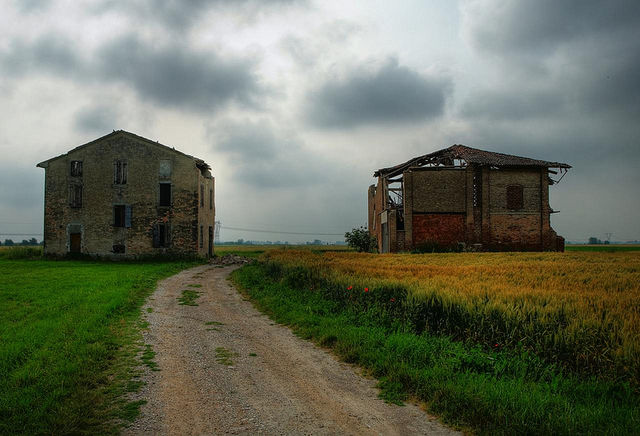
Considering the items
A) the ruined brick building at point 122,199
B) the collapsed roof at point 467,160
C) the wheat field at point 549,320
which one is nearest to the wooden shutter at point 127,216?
the ruined brick building at point 122,199

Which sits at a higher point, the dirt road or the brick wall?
the brick wall

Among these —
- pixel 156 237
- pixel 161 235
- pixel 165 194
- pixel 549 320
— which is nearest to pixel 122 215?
pixel 156 237

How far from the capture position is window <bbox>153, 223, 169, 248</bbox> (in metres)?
33.6

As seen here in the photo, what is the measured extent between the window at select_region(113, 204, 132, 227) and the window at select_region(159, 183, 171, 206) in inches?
112

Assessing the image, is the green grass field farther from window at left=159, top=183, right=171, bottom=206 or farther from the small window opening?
the small window opening

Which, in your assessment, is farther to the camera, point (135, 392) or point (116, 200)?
point (116, 200)

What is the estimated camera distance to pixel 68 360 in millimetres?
6852

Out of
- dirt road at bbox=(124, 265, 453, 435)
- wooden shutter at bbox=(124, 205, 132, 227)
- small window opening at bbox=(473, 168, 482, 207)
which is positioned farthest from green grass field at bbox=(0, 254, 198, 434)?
small window opening at bbox=(473, 168, 482, 207)

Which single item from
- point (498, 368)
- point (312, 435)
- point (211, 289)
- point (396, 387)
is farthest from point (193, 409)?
point (211, 289)

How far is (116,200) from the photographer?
3409cm

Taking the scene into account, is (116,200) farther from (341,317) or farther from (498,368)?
(498,368)

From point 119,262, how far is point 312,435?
31972 mm

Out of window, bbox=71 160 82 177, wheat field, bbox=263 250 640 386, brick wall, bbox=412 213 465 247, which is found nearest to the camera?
wheat field, bbox=263 250 640 386

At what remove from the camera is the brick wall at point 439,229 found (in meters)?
33.4
